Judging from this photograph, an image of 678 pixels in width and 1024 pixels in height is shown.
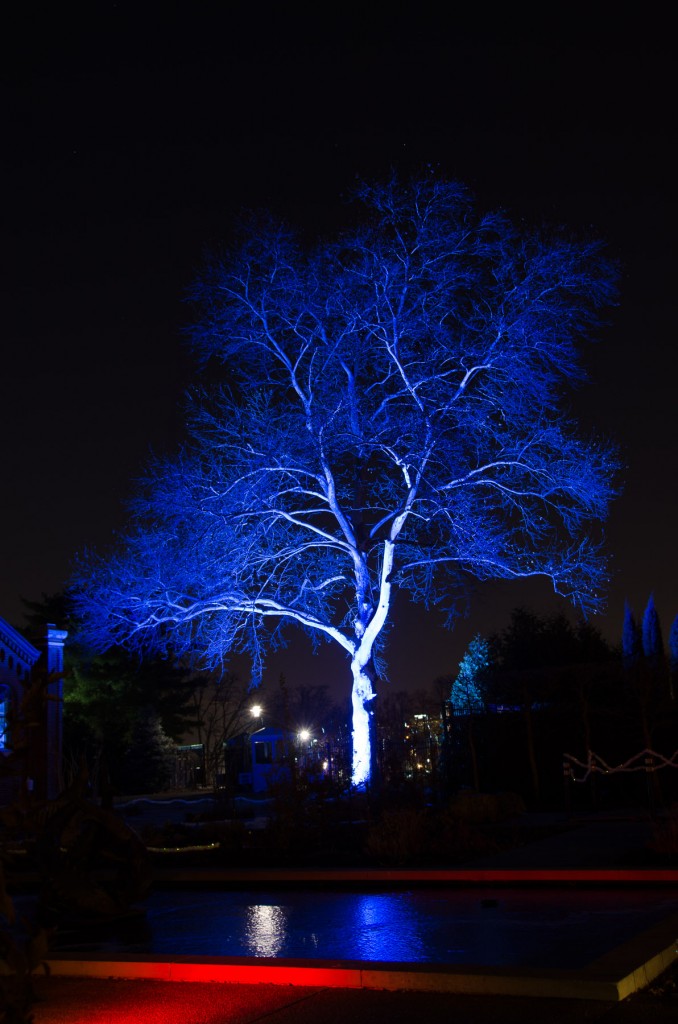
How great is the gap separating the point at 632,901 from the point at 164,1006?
4.86 meters

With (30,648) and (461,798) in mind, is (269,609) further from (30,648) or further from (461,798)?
(30,648)

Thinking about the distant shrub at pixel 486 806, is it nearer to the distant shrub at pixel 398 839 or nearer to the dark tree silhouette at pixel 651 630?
the distant shrub at pixel 398 839

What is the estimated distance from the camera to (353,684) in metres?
23.7

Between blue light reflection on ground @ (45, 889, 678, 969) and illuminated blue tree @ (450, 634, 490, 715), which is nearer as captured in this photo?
blue light reflection on ground @ (45, 889, 678, 969)

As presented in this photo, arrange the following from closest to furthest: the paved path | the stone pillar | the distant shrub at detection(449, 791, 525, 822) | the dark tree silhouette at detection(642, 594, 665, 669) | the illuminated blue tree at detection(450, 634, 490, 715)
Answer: the paved path → the distant shrub at detection(449, 791, 525, 822) → the stone pillar → the illuminated blue tree at detection(450, 634, 490, 715) → the dark tree silhouette at detection(642, 594, 665, 669)

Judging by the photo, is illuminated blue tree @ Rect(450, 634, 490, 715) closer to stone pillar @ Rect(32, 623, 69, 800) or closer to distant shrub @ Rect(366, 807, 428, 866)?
stone pillar @ Rect(32, 623, 69, 800)

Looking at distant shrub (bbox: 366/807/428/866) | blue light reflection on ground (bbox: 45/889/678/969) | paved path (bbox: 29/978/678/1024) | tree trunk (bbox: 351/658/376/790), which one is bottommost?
paved path (bbox: 29/978/678/1024)

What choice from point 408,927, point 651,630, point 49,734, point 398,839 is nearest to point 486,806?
point 398,839

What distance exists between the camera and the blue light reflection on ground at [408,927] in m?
7.86

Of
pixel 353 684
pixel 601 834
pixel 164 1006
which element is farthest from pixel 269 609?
pixel 164 1006

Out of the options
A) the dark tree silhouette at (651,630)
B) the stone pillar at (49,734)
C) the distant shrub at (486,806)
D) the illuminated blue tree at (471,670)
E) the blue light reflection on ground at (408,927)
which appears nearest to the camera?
the blue light reflection on ground at (408,927)

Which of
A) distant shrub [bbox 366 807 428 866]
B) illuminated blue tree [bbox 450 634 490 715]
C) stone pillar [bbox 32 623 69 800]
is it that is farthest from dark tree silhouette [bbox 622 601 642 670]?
distant shrub [bbox 366 807 428 866]

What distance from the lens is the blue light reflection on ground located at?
7863mm

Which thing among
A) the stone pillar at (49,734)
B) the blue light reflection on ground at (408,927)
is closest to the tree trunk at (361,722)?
the blue light reflection on ground at (408,927)
